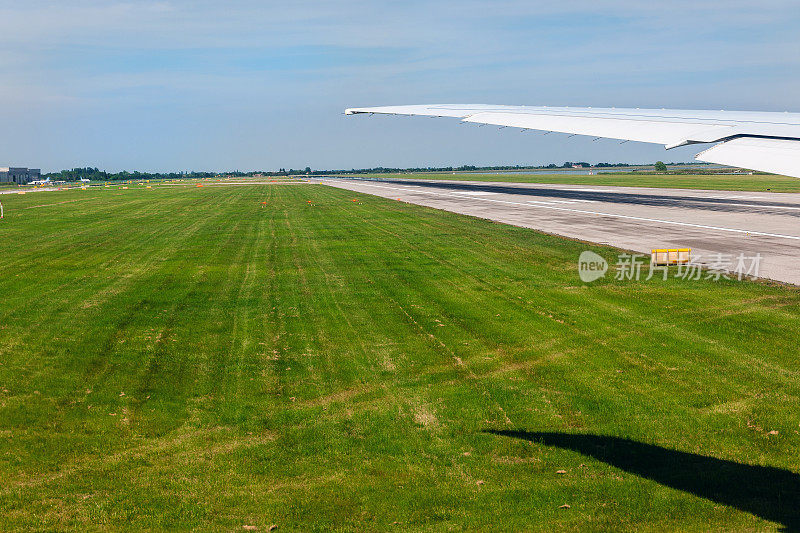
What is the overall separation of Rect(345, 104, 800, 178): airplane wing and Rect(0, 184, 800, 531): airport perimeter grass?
382 centimetres

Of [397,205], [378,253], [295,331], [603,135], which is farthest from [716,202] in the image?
[295,331]

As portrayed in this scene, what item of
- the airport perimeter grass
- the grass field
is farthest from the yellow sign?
the grass field

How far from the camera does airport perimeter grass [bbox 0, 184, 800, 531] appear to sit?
24.0 ft

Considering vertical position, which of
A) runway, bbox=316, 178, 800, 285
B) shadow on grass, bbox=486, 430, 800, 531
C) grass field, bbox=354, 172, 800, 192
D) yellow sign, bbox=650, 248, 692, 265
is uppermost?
grass field, bbox=354, 172, 800, 192

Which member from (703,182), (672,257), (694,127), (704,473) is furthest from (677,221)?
(703,182)

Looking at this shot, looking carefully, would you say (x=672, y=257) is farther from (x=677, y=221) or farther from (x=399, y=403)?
(x=399, y=403)

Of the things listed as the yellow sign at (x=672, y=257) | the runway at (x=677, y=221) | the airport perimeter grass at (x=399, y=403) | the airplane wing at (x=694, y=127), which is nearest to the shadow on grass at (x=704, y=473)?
the airport perimeter grass at (x=399, y=403)

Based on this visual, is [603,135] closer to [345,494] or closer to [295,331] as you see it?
[295,331]

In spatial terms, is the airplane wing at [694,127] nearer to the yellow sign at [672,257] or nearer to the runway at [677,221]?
the yellow sign at [672,257]

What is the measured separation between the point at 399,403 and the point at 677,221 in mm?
30312

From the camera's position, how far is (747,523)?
6.80 metres

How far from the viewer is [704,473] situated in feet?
25.8

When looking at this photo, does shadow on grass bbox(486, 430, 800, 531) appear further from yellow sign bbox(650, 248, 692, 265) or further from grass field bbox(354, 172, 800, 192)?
grass field bbox(354, 172, 800, 192)

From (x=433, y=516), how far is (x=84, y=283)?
1748 centimetres
